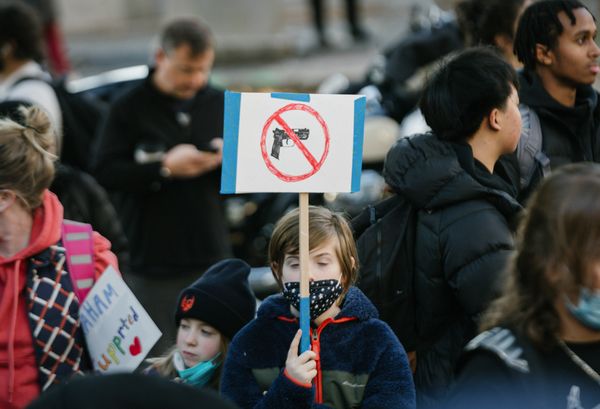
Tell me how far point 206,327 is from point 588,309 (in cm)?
191

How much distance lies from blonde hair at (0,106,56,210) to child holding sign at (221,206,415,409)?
86cm

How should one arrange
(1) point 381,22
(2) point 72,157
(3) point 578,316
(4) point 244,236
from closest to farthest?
(3) point 578,316
(2) point 72,157
(4) point 244,236
(1) point 381,22

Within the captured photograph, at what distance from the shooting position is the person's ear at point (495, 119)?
400 cm

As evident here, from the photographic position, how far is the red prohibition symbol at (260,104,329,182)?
12.3 feet

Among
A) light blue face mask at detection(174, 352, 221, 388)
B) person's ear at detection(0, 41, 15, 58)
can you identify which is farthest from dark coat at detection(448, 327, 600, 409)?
person's ear at detection(0, 41, 15, 58)

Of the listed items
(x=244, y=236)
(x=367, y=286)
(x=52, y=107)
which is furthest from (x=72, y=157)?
(x=367, y=286)

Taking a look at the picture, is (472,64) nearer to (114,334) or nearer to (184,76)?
(114,334)

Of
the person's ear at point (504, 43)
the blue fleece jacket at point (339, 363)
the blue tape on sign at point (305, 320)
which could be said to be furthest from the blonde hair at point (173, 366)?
the person's ear at point (504, 43)

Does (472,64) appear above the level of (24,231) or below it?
above

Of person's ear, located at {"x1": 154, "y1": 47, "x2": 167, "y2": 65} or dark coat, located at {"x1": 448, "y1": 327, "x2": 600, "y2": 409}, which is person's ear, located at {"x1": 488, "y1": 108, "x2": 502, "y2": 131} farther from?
person's ear, located at {"x1": 154, "y1": 47, "x2": 167, "y2": 65}

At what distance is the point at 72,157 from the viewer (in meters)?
6.78

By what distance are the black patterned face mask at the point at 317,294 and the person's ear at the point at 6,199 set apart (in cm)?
99

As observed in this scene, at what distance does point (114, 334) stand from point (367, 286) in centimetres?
91

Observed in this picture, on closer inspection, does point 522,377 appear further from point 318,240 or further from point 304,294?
point 318,240
